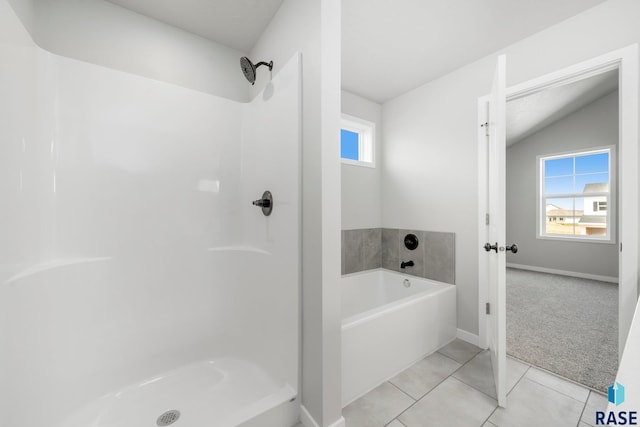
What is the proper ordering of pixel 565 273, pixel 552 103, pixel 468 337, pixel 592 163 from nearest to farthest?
pixel 468 337 < pixel 552 103 < pixel 592 163 < pixel 565 273

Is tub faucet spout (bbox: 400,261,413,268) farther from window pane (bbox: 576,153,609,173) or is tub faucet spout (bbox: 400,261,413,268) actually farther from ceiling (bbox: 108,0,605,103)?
window pane (bbox: 576,153,609,173)

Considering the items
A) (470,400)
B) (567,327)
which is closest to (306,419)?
(470,400)

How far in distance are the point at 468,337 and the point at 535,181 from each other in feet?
13.7

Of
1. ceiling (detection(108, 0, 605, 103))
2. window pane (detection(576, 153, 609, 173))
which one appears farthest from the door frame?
window pane (detection(576, 153, 609, 173))

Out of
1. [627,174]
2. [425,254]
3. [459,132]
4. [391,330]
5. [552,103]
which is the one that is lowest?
[391,330]

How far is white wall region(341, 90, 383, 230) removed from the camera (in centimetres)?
262

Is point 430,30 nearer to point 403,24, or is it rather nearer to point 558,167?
point 403,24

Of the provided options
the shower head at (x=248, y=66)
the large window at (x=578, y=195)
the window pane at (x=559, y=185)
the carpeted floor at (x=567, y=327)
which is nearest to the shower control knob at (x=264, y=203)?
the shower head at (x=248, y=66)

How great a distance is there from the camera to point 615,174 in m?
3.78

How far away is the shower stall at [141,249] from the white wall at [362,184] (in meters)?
1.16

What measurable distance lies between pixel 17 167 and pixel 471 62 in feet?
10.3

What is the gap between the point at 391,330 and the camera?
166cm

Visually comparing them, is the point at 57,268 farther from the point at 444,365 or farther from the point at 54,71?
the point at 444,365

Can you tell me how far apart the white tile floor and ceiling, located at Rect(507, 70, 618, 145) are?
115 inches
